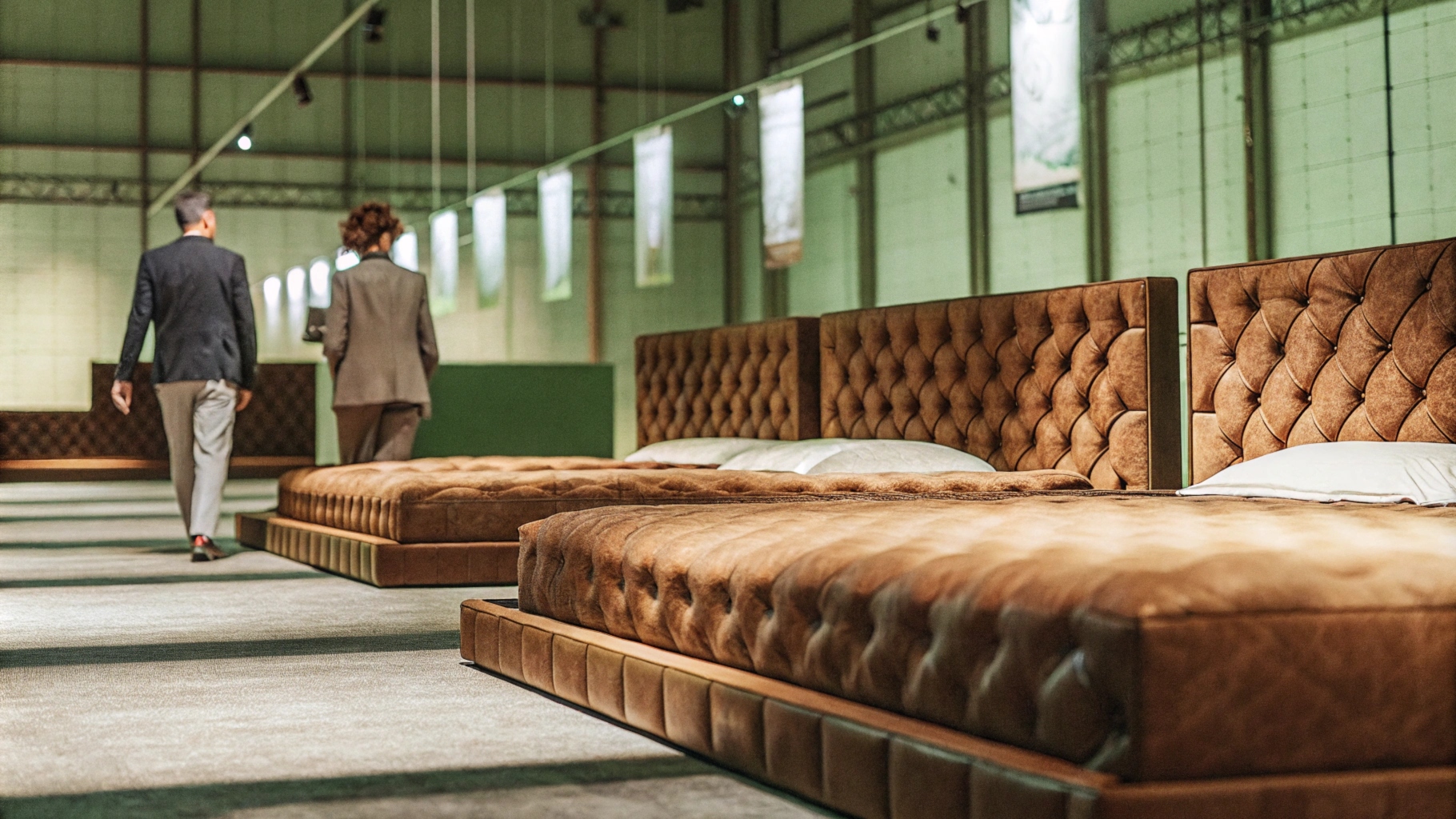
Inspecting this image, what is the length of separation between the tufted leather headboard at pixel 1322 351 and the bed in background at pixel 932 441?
226 millimetres

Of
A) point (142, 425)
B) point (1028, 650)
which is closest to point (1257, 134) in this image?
point (1028, 650)

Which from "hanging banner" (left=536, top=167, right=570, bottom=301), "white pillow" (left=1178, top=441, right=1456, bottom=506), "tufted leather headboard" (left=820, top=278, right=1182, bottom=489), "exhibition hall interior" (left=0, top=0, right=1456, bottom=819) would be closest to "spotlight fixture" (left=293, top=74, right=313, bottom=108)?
"exhibition hall interior" (left=0, top=0, right=1456, bottom=819)

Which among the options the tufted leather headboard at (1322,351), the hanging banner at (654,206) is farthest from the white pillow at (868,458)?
the hanging banner at (654,206)

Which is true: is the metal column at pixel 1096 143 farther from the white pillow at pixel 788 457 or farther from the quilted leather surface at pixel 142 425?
the quilted leather surface at pixel 142 425

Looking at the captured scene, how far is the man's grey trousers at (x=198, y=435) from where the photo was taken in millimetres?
5617

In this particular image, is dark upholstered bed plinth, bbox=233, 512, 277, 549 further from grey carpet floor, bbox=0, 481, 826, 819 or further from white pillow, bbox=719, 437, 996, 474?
white pillow, bbox=719, 437, 996, 474

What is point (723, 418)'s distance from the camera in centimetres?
677

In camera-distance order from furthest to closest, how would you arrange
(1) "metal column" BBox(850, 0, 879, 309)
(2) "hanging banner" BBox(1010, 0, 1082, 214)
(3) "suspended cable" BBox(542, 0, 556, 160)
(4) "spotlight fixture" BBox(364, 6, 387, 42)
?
(3) "suspended cable" BBox(542, 0, 556, 160)
(1) "metal column" BBox(850, 0, 879, 309)
(4) "spotlight fixture" BBox(364, 6, 387, 42)
(2) "hanging banner" BBox(1010, 0, 1082, 214)

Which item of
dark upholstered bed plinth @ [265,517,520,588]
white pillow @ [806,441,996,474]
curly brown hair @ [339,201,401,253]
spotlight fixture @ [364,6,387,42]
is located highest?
spotlight fixture @ [364,6,387,42]

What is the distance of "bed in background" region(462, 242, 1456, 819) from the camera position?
1398mm

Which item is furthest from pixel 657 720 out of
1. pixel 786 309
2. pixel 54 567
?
pixel 786 309

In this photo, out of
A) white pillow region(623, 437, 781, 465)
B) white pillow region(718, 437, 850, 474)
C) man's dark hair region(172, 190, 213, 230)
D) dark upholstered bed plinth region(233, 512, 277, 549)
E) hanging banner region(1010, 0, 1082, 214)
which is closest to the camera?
white pillow region(718, 437, 850, 474)

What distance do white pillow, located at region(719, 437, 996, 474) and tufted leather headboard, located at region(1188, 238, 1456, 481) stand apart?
2.78ft

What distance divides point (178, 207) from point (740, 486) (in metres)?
2.85
